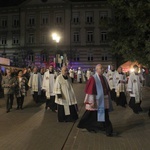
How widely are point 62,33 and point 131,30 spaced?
50.6 meters

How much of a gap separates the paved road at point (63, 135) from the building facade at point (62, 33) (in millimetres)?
48605

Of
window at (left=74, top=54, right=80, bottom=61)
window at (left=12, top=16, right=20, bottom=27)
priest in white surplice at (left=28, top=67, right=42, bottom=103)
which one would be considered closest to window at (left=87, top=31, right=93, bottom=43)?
window at (left=74, top=54, right=80, bottom=61)

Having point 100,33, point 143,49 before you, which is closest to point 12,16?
point 100,33

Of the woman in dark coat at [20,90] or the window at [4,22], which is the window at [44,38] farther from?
the woman in dark coat at [20,90]

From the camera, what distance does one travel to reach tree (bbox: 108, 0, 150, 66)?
435 inches

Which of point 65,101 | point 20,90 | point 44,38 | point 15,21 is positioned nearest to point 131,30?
point 65,101

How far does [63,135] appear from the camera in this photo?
8984mm

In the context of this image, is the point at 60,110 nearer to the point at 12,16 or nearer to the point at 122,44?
the point at 122,44

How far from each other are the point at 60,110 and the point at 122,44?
11.1 feet

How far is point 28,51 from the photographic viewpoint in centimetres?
6322

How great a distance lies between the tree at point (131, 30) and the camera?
1104 centimetres

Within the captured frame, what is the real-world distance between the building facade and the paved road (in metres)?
48.6

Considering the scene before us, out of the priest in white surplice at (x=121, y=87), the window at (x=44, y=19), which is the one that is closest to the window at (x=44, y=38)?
the window at (x=44, y=19)

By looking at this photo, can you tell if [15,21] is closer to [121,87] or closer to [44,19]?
[44,19]
